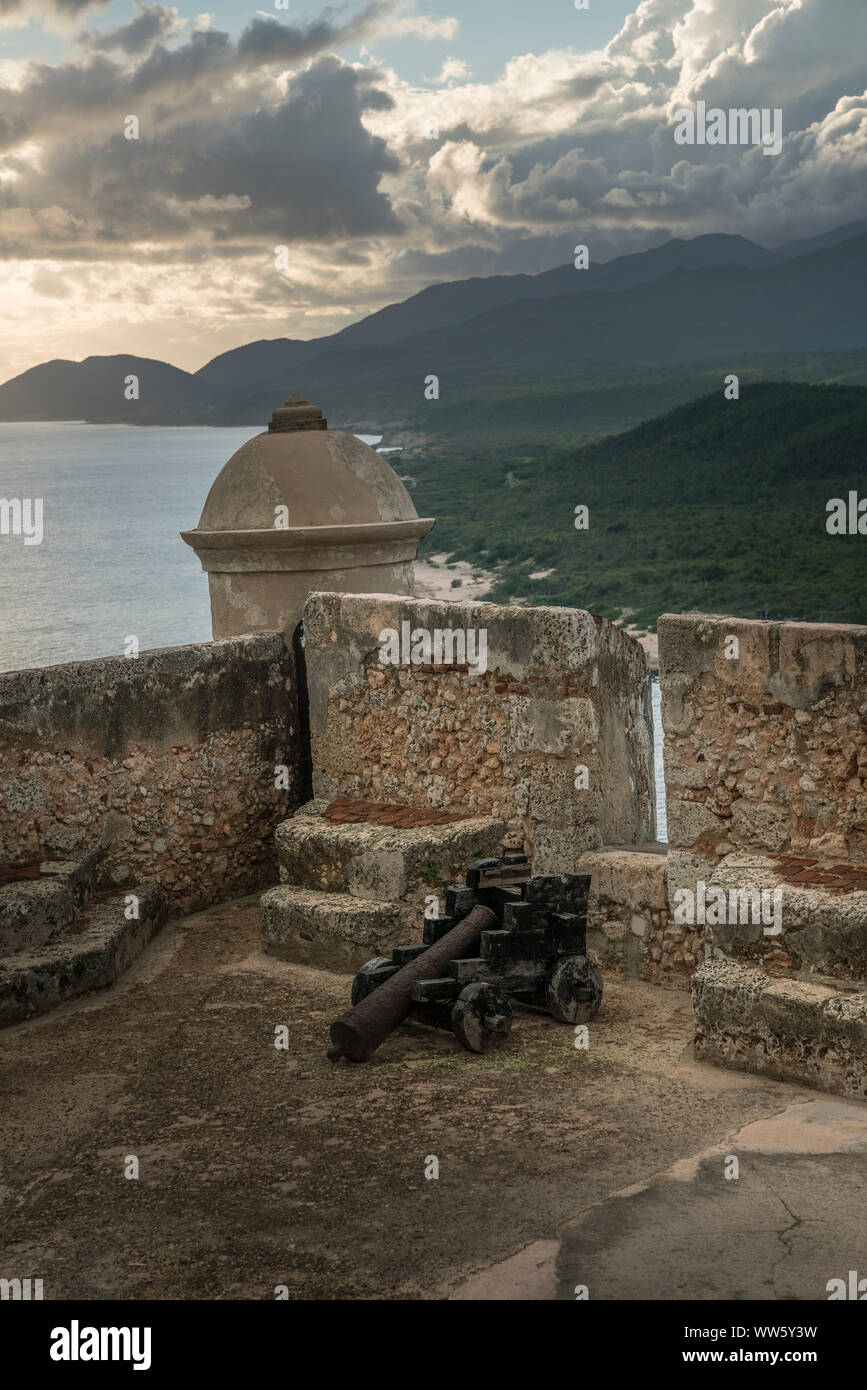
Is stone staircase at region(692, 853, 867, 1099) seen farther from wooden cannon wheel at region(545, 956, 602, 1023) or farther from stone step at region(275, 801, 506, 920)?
stone step at region(275, 801, 506, 920)

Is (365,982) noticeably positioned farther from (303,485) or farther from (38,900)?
(303,485)

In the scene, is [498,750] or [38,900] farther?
[498,750]

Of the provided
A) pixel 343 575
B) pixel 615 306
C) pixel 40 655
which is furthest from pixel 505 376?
pixel 343 575

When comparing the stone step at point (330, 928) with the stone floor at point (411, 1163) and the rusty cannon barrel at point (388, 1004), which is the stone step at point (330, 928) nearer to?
the stone floor at point (411, 1163)

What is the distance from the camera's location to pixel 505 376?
112500mm

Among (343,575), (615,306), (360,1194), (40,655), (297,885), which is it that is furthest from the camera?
(615,306)

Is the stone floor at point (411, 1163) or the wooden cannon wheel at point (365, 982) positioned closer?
the stone floor at point (411, 1163)

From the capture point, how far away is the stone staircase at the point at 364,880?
624 centimetres

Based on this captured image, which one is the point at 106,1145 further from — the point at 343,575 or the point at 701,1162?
the point at 343,575

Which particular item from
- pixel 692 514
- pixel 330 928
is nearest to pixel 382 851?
pixel 330 928

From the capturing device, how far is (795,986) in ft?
16.0

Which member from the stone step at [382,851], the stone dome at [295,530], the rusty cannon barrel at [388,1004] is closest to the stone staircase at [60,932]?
the stone step at [382,851]

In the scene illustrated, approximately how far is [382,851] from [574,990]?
1.24m

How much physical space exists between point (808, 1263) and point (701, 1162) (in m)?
0.62
